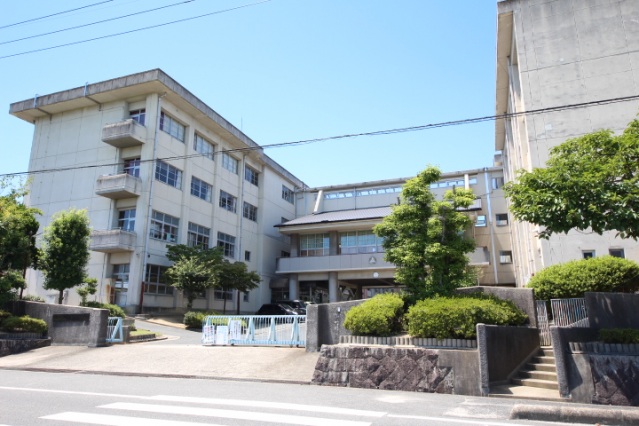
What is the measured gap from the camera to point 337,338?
1295 centimetres

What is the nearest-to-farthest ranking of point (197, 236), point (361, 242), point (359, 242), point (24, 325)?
1. point (24, 325)
2. point (197, 236)
3. point (361, 242)
4. point (359, 242)

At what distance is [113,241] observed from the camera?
86.1 ft

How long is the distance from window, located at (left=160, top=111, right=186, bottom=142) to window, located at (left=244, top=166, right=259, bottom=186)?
25.6 ft

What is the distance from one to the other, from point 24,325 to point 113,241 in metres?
10.2

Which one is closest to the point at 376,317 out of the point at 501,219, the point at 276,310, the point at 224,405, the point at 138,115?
the point at 224,405

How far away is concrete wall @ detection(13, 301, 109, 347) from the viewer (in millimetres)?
16312

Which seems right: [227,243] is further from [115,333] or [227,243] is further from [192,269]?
[115,333]

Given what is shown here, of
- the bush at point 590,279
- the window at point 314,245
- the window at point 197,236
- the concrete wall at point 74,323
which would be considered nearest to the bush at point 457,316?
the bush at point 590,279

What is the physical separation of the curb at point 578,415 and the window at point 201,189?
28591mm

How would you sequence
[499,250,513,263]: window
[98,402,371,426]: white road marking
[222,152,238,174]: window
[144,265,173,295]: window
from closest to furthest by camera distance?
[98,402,371,426]: white road marking
[144,265,173,295]: window
[499,250,513,263]: window
[222,152,238,174]: window

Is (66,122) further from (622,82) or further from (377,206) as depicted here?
(622,82)

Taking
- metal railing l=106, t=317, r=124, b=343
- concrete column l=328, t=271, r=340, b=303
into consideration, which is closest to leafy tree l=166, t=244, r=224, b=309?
concrete column l=328, t=271, r=340, b=303

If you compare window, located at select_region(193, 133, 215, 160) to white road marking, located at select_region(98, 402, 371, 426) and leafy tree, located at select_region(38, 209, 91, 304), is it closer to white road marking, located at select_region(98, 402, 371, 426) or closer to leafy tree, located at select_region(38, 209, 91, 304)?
leafy tree, located at select_region(38, 209, 91, 304)

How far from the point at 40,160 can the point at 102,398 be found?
1165 inches
